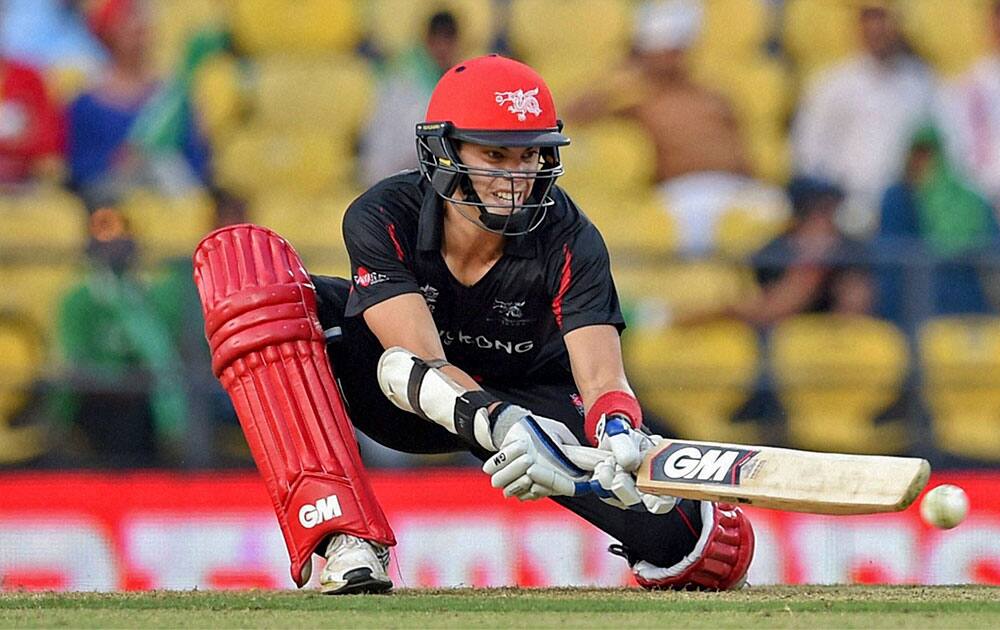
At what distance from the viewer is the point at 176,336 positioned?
20.5 ft

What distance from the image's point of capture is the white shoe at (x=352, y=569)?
353 cm

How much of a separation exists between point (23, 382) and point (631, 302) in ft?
7.86

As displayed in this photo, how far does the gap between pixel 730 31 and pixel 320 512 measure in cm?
480

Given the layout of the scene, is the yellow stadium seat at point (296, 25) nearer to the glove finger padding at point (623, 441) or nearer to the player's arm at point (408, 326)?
the player's arm at point (408, 326)

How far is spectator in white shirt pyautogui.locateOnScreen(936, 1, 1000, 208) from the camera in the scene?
302 inches

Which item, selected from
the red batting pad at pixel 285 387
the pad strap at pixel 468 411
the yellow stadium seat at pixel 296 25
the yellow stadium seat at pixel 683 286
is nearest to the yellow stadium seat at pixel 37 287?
the yellow stadium seat at pixel 296 25

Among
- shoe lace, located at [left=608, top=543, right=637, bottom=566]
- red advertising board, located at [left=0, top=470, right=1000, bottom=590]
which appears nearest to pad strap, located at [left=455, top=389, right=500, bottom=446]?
shoe lace, located at [left=608, top=543, right=637, bottom=566]

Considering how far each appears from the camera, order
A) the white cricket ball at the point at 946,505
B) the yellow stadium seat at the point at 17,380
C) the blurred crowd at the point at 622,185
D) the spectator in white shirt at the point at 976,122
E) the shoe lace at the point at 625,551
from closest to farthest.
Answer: the white cricket ball at the point at 946,505 < the shoe lace at the point at 625,551 < the yellow stadium seat at the point at 17,380 < the blurred crowd at the point at 622,185 < the spectator in white shirt at the point at 976,122

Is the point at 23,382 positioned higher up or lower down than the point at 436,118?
lower down

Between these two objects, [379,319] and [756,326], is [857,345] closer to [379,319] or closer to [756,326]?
[756,326]

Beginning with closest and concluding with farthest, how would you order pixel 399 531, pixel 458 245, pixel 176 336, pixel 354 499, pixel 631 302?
pixel 354 499
pixel 458 245
pixel 399 531
pixel 176 336
pixel 631 302

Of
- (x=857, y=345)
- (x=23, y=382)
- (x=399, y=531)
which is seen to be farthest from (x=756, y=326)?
(x=23, y=382)

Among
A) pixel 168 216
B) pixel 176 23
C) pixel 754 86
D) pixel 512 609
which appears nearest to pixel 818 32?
pixel 754 86

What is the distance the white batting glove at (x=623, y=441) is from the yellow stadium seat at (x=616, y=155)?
4.16 m
